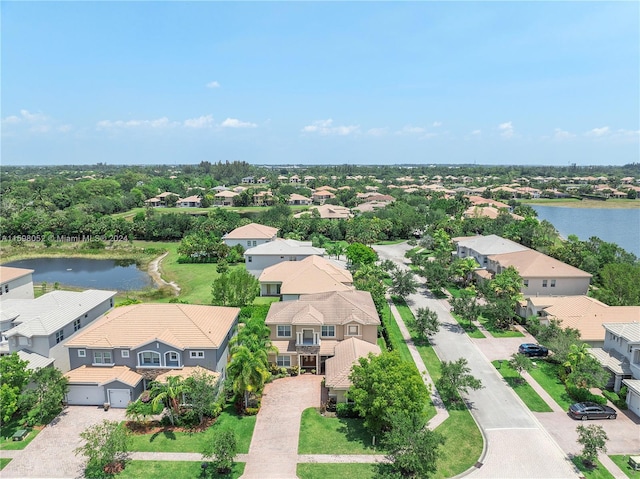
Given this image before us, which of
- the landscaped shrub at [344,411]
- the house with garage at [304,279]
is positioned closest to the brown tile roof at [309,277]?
the house with garage at [304,279]

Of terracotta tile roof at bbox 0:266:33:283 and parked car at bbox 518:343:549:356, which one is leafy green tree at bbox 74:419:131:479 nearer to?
terracotta tile roof at bbox 0:266:33:283

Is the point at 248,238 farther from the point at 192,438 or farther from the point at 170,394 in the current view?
the point at 192,438

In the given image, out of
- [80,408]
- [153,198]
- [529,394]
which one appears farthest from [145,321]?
[153,198]

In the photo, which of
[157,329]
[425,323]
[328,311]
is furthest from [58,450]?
[425,323]

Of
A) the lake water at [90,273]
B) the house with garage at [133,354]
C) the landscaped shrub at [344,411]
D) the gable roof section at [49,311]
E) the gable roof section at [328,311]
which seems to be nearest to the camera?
the landscaped shrub at [344,411]

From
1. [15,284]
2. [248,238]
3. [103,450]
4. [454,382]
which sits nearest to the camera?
[103,450]

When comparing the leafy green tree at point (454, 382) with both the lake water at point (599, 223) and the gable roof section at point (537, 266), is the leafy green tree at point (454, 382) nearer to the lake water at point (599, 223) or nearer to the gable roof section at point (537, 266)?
the gable roof section at point (537, 266)

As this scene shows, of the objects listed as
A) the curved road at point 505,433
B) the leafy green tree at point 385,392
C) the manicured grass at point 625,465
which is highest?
the leafy green tree at point 385,392
